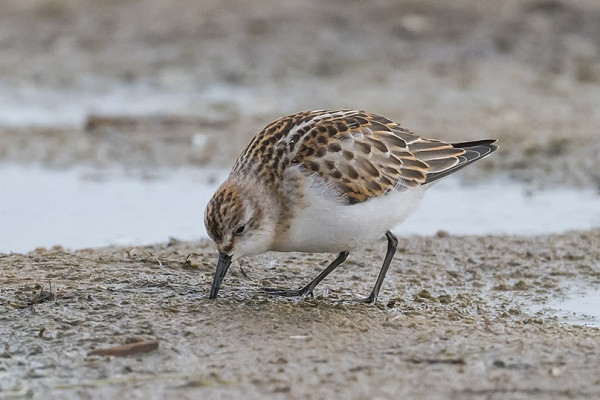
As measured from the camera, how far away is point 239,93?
1479 cm

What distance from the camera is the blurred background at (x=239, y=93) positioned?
10492mm

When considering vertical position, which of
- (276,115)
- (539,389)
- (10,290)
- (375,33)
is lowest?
(539,389)

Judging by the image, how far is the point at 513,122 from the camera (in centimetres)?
1304

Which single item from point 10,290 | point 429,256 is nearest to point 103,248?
point 10,290

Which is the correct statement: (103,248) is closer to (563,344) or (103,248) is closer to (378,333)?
(378,333)

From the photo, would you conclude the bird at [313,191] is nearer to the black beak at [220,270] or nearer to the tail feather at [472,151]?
the black beak at [220,270]

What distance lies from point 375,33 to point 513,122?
3.90 meters

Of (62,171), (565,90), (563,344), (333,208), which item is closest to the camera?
(563,344)

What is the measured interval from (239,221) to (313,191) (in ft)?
1.64

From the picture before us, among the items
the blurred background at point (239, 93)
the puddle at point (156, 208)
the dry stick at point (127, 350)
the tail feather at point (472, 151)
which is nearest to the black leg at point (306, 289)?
the tail feather at point (472, 151)

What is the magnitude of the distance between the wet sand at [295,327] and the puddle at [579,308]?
0.11 meters

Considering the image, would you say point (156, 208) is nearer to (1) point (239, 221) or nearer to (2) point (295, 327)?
(1) point (239, 221)

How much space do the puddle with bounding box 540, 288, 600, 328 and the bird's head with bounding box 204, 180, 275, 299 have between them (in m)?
2.13

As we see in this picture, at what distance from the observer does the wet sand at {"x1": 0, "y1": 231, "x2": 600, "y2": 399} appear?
17.1ft
